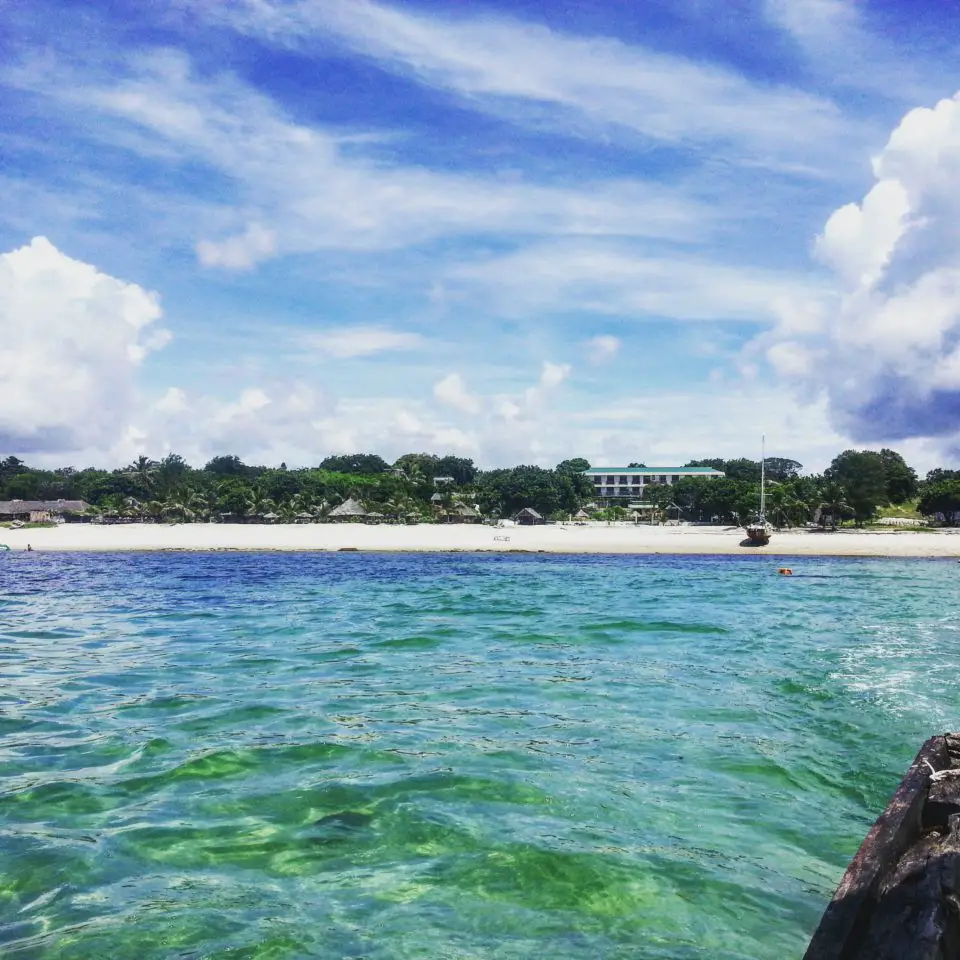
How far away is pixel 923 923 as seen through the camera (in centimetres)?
326

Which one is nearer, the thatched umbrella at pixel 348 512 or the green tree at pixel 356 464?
the thatched umbrella at pixel 348 512

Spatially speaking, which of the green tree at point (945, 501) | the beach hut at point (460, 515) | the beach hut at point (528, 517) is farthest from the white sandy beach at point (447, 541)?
the beach hut at point (528, 517)

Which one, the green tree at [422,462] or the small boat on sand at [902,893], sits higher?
the green tree at [422,462]

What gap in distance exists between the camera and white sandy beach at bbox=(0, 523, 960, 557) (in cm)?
6806

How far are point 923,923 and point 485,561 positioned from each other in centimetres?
5387

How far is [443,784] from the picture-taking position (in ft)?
27.9

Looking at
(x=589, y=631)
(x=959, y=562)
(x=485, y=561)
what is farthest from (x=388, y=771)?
(x=959, y=562)

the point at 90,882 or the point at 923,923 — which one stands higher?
the point at 923,923

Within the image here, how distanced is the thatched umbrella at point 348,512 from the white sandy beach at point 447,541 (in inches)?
810

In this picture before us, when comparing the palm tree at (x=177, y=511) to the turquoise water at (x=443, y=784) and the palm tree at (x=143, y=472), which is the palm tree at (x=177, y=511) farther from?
the turquoise water at (x=443, y=784)

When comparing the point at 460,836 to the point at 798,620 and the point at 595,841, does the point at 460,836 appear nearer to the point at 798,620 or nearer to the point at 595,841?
the point at 595,841

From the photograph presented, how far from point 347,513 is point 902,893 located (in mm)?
108062

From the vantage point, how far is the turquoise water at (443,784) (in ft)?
18.6

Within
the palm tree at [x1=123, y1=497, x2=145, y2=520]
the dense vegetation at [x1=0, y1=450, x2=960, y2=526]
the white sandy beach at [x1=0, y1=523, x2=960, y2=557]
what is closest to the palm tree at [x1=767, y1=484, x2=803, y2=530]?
the dense vegetation at [x1=0, y1=450, x2=960, y2=526]
